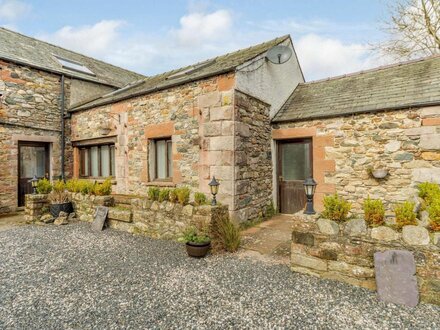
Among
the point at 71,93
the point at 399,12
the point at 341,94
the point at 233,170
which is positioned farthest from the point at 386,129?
the point at 71,93

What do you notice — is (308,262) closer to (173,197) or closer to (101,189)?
(173,197)

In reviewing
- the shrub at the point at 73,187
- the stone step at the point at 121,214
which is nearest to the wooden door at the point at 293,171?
the stone step at the point at 121,214

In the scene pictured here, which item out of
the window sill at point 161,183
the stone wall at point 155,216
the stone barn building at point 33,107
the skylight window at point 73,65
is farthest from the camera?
the skylight window at point 73,65

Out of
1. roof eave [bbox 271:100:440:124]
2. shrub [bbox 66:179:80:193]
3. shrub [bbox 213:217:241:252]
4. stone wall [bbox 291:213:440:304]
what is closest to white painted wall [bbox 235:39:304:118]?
roof eave [bbox 271:100:440:124]

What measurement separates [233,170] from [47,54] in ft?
33.6

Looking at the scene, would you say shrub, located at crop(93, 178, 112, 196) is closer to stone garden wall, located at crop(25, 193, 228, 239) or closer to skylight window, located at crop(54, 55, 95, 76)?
stone garden wall, located at crop(25, 193, 228, 239)

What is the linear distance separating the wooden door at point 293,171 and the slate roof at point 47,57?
8.98 meters

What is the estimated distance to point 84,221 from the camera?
7.33 metres

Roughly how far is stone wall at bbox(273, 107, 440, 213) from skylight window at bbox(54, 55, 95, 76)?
980 centimetres

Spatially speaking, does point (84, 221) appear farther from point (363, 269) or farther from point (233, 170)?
point (363, 269)

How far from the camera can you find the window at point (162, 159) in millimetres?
7493

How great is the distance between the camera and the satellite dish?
22.9ft

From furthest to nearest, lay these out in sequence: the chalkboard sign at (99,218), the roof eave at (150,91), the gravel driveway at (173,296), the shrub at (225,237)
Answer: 1. the chalkboard sign at (99,218)
2. the roof eave at (150,91)
3. the shrub at (225,237)
4. the gravel driveway at (173,296)

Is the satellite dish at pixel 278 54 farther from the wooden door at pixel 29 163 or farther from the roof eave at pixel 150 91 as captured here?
the wooden door at pixel 29 163
